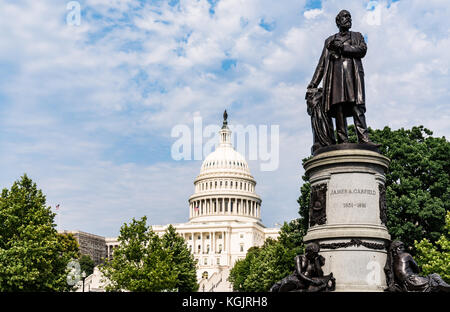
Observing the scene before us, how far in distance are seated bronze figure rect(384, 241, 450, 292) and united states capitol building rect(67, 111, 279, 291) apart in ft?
401

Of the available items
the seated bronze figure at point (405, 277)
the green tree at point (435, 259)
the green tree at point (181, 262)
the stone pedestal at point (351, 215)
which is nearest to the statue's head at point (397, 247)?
the seated bronze figure at point (405, 277)

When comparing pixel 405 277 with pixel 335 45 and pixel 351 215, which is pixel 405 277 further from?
pixel 335 45

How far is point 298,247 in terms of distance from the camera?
4197 cm

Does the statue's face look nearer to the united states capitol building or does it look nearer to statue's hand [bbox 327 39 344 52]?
statue's hand [bbox 327 39 344 52]

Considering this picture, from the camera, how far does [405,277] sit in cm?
1270

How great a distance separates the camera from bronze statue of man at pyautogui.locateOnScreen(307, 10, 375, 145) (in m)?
14.6

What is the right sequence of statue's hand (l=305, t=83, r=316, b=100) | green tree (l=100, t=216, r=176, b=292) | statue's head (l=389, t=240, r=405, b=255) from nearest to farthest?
statue's head (l=389, t=240, r=405, b=255), statue's hand (l=305, t=83, r=316, b=100), green tree (l=100, t=216, r=176, b=292)

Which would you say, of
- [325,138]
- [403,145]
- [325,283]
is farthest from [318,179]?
[403,145]

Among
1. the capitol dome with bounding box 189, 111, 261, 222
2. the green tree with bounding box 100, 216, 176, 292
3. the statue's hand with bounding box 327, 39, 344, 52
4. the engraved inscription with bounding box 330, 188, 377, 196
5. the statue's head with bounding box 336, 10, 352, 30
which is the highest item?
the capitol dome with bounding box 189, 111, 261, 222

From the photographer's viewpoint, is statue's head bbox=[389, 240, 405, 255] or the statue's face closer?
the statue's face

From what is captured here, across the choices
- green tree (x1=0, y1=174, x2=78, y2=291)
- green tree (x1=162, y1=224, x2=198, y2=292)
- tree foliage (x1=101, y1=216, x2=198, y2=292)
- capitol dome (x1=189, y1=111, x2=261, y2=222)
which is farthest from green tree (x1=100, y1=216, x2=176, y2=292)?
capitol dome (x1=189, y1=111, x2=261, y2=222)

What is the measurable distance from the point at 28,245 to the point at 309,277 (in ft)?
95.1
